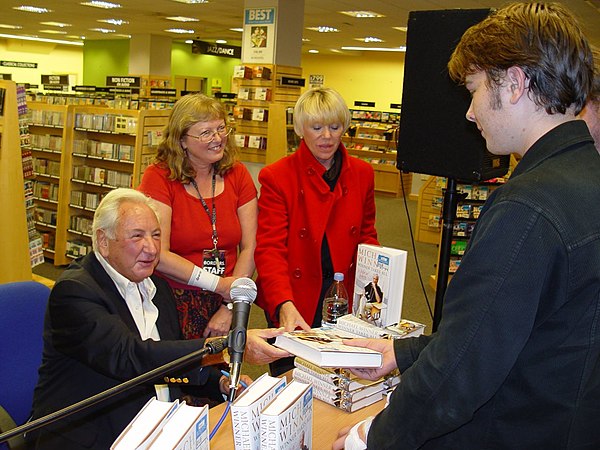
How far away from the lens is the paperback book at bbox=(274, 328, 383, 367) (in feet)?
5.54

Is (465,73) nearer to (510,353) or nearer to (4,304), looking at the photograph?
(510,353)

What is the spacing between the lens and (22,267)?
492 centimetres

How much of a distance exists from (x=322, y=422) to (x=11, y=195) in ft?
12.1

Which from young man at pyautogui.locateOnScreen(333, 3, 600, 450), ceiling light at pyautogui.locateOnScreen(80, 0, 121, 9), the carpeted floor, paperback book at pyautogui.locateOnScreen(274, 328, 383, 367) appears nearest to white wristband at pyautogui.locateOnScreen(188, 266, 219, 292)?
paperback book at pyautogui.locateOnScreen(274, 328, 383, 367)

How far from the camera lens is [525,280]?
1.13 metres

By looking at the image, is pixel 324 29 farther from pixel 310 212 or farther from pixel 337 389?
pixel 337 389

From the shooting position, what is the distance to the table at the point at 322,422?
1762 millimetres

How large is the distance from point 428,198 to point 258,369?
532 cm

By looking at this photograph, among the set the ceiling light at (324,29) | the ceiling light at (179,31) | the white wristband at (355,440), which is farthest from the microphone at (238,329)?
the ceiling light at (179,31)

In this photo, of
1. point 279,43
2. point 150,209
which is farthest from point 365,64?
point 150,209

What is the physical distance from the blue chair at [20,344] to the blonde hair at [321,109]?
1.24 meters

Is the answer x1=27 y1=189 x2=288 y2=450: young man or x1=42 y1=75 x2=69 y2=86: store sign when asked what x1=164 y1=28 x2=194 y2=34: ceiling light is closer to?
x1=42 y1=75 x2=69 y2=86: store sign

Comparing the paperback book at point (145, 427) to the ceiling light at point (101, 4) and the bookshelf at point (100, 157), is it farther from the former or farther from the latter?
the ceiling light at point (101, 4)

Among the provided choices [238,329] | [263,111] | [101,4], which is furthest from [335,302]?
[101,4]
